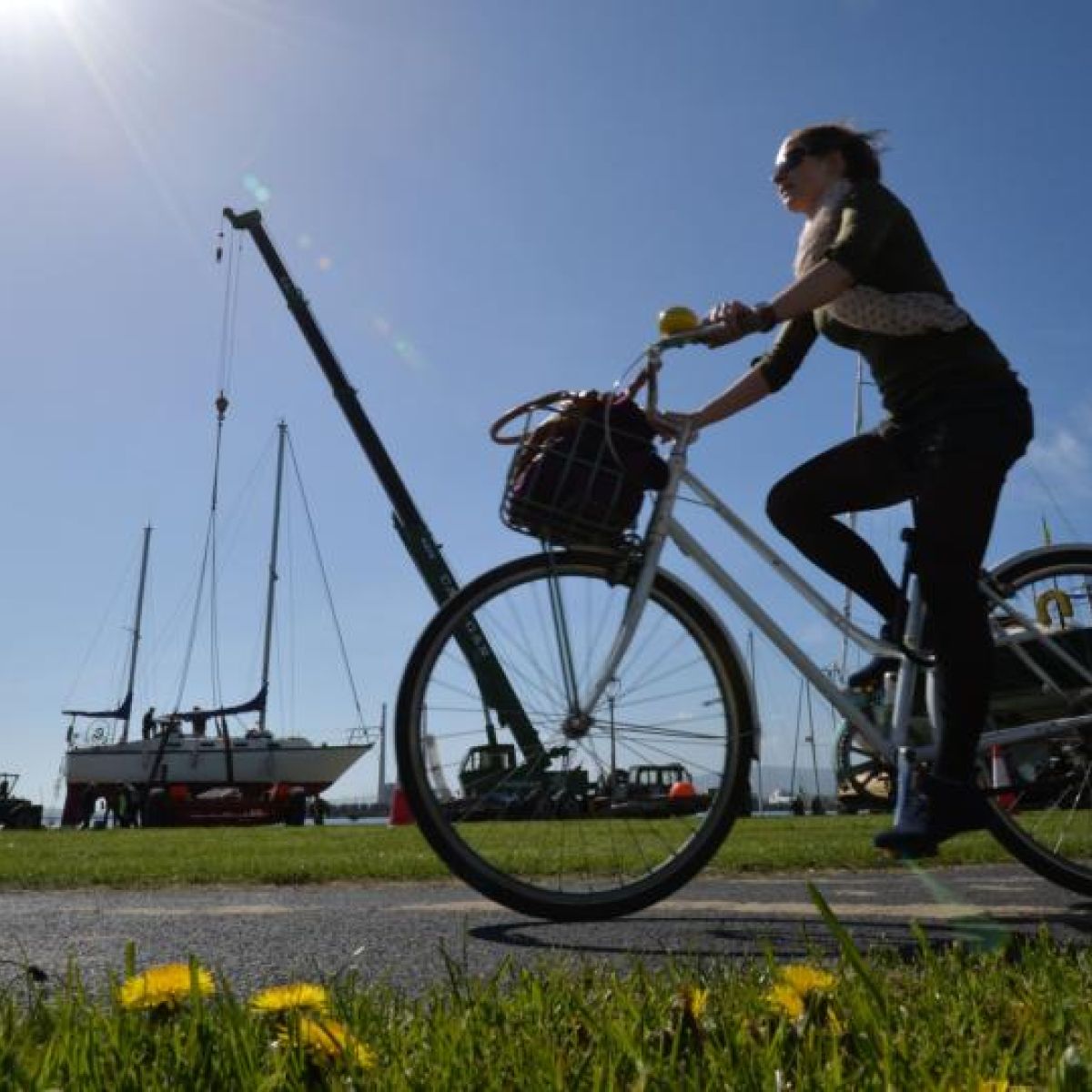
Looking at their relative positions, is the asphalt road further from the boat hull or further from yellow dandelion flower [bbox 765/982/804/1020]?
the boat hull

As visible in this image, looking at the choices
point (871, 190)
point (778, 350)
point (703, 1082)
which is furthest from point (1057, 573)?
point (703, 1082)

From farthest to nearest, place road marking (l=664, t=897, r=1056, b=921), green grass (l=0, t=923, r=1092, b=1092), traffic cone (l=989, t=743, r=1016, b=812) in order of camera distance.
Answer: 1. traffic cone (l=989, t=743, r=1016, b=812)
2. road marking (l=664, t=897, r=1056, b=921)
3. green grass (l=0, t=923, r=1092, b=1092)

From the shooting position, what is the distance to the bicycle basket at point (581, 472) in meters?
2.96

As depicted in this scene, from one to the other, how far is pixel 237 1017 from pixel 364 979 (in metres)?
0.81

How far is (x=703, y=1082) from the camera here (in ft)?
3.26

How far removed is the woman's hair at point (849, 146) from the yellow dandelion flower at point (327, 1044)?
287 cm

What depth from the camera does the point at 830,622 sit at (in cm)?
335

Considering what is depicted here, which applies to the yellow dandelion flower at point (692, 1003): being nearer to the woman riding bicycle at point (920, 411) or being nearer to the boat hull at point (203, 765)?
the woman riding bicycle at point (920, 411)

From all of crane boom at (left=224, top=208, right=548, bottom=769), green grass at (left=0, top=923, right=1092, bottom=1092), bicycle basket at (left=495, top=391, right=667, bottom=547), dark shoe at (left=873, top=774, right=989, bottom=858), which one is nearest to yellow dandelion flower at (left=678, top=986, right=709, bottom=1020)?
green grass at (left=0, top=923, right=1092, bottom=1092)

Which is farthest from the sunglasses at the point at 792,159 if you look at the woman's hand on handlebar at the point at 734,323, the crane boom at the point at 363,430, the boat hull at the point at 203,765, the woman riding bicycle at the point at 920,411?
the boat hull at the point at 203,765

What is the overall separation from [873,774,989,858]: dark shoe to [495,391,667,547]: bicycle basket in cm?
107

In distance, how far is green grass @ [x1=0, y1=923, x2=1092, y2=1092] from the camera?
3.19 feet

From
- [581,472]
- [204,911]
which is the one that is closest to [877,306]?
Result: [581,472]

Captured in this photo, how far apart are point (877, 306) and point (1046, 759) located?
56.7 inches
